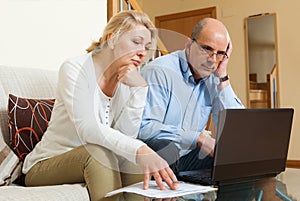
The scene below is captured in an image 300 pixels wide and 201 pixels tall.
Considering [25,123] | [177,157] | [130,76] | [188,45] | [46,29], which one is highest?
[46,29]

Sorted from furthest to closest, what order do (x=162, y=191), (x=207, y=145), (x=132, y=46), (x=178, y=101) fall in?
(x=178, y=101)
(x=207, y=145)
(x=132, y=46)
(x=162, y=191)

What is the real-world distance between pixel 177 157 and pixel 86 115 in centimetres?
38

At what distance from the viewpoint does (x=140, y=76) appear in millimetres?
1324

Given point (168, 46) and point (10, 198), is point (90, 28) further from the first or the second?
point (10, 198)

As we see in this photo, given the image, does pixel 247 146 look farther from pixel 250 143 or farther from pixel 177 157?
pixel 177 157

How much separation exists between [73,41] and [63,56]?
0.13m

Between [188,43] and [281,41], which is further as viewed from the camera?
[281,41]

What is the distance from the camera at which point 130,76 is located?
1.22m

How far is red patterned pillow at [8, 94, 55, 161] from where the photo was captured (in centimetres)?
125

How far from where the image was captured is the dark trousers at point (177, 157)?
1161 millimetres

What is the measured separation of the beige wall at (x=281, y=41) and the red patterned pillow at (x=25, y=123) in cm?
310

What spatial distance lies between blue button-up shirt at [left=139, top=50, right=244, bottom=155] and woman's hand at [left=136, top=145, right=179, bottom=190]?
0.30m

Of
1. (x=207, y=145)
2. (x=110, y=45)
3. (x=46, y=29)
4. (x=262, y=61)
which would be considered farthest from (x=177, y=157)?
(x=262, y=61)

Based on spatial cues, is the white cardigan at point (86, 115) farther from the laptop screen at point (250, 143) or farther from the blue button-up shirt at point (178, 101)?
the laptop screen at point (250, 143)
